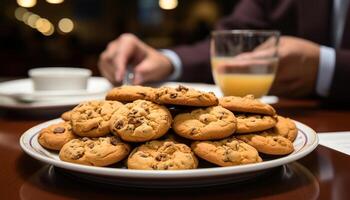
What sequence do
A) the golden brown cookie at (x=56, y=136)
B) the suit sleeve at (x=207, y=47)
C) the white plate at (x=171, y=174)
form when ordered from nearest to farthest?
1. the white plate at (x=171, y=174)
2. the golden brown cookie at (x=56, y=136)
3. the suit sleeve at (x=207, y=47)

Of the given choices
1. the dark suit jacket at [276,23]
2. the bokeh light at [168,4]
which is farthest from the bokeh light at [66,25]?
the dark suit jacket at [276,23]

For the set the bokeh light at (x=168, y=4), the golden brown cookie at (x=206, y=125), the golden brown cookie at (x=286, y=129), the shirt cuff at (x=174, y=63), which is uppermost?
the golden brown cookie at (x=206, y=125)

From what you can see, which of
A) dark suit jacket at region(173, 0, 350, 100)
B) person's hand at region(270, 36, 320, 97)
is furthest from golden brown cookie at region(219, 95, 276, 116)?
dark suit jacket at region(173, 0, 350, 100)

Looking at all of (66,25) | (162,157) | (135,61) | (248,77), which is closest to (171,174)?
(162,157)

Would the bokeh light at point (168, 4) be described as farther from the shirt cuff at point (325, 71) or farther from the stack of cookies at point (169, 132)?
the stack of cookies at point (169, 132)

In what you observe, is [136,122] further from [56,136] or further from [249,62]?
[249,62]

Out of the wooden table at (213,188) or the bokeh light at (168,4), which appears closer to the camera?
the wooden table at (213,188)

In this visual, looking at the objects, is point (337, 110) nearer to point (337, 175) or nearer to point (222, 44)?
point (222, 44)
